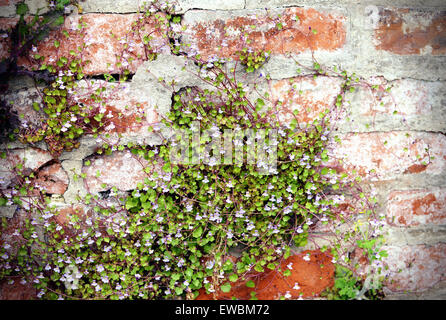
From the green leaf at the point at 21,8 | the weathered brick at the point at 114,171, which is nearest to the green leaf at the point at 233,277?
the weathered brick at the point at 114,171

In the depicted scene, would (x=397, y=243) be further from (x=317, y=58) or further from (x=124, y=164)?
(x=124, y=164)

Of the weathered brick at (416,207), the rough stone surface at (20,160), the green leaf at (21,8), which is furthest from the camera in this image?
the weathered brick at (416,207)

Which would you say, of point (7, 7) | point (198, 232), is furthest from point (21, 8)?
point (198, 232)

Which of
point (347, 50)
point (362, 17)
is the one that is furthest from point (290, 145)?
point (362, 17)

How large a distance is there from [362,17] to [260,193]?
2.94 ft

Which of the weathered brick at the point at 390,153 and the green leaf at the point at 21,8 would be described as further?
the weathered brick at the point at 390,153

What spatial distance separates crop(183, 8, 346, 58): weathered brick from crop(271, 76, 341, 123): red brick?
139 millimetres

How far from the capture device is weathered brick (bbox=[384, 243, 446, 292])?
163cm

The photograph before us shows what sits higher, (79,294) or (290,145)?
(290,145)

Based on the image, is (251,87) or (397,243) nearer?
(251,87)

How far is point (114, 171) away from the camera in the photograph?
146cm

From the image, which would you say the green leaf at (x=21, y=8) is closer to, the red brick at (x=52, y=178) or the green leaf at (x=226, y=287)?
the red brick at (x=52, y=178)

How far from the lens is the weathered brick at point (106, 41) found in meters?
1.36

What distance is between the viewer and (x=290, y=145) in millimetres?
1459
